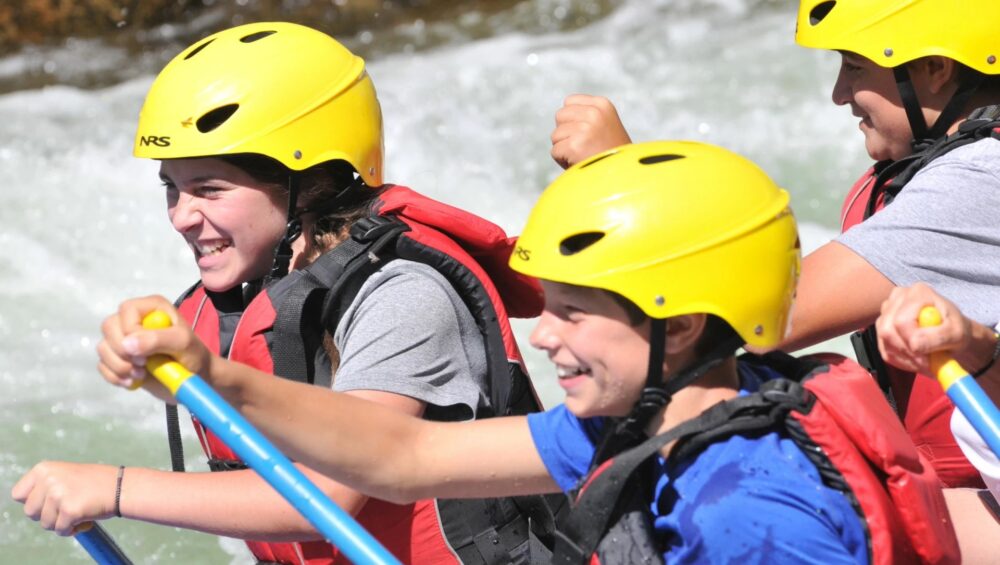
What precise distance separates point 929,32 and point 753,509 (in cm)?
136

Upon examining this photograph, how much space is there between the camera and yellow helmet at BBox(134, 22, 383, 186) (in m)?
3.16

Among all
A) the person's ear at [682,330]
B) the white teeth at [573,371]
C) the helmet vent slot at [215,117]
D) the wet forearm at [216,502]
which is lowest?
the wet forearm at [216,502]

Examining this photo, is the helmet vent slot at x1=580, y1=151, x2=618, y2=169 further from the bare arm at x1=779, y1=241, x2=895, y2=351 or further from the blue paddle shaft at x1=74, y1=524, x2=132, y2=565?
the blue paddle shaft at x1=74, y1=524, x2=132, y2=565

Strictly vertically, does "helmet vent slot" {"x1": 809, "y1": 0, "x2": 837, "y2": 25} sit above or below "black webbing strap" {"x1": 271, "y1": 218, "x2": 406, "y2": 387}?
above

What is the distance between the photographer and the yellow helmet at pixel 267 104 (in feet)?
10.4

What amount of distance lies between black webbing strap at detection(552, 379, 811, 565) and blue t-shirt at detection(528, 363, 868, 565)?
2cm

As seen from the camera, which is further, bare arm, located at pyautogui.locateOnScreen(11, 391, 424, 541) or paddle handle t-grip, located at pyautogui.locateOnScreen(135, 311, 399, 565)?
bare arm, located at pyautogui.locateOnScreen(11, 391, 424, 541)

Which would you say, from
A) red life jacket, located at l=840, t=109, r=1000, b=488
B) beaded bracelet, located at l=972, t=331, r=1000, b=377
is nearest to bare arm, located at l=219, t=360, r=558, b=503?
beaded bracelet, located at l=972, t=331, r=1000, b=377

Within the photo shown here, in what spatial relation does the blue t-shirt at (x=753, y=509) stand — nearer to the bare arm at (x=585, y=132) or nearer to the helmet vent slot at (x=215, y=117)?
the bare arm at (x=585, y=132)

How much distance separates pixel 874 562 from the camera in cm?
234

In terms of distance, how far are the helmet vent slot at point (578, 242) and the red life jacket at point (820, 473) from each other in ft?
1.05

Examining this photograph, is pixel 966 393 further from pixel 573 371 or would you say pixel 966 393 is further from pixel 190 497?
pixel 190 497

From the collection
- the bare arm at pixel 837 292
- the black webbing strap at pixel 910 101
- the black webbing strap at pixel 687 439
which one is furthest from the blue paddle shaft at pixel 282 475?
the black webbing strap at pixel 910 101

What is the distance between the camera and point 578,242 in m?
2.47
